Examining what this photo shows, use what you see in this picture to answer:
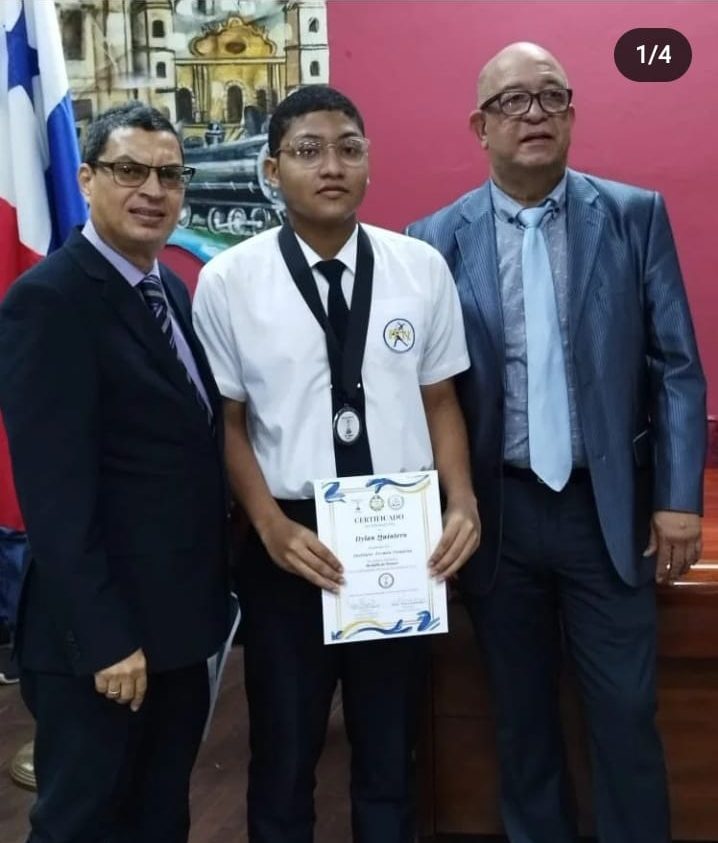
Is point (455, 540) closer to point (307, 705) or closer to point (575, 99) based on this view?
point (307, 705)

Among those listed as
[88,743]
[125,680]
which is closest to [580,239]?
[125,680]

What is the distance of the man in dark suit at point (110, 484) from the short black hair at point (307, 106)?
21 centimetres

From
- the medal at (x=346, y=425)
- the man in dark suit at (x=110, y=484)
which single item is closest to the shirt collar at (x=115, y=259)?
the man in dark suit at (x=110, y=484)

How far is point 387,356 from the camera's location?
1.65m

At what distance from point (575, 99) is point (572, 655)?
2.08 m

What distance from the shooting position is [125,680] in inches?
54.7

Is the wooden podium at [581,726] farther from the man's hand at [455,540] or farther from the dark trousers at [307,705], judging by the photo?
the man's hand at [455,540]

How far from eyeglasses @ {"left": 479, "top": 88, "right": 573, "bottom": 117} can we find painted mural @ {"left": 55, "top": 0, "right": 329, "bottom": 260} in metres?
1.70

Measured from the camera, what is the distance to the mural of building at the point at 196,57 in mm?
3311

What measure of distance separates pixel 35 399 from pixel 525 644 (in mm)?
1045

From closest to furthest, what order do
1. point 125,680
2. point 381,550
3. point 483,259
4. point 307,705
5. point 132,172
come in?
point 125,680
point 132,172
point 381,550
point 307,705
point 483,259

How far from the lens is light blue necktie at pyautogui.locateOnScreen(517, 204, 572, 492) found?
5.70 feet

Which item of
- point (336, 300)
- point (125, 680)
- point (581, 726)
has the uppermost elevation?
point (336, 300)

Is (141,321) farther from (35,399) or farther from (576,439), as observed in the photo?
(576,439)
